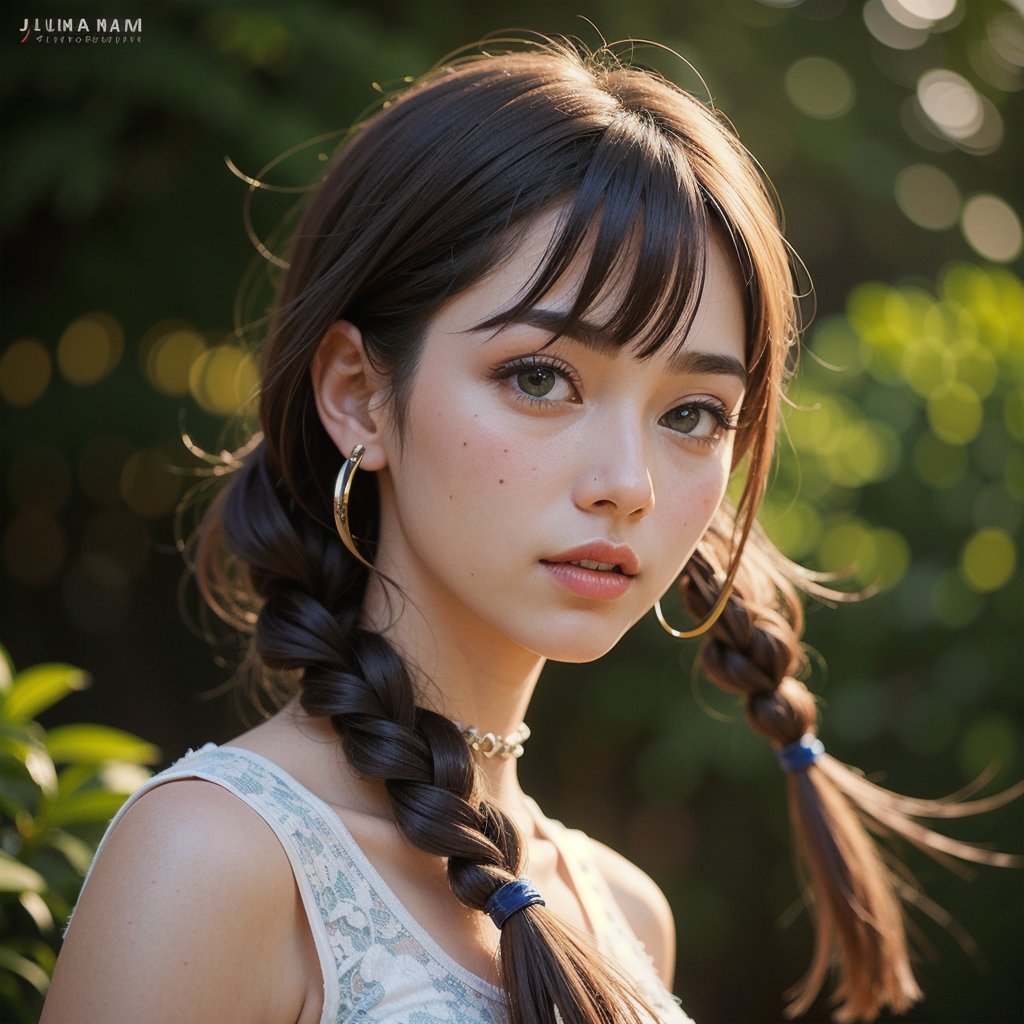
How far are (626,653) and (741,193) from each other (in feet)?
6.86

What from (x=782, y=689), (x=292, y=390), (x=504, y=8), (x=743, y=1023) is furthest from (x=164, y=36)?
(x=743, y=1023)

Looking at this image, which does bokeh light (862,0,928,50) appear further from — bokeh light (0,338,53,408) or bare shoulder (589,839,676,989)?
bare shoulder (589,839,676,989)

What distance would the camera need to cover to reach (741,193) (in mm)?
1701

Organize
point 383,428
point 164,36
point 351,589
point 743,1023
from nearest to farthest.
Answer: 1. point 383,428
2. point 351,589
3. point 164,36
4. point 743,1023

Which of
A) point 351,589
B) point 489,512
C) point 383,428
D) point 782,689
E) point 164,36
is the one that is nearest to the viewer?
point 489,512

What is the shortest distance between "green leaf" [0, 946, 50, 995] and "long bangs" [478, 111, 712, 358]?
114cm

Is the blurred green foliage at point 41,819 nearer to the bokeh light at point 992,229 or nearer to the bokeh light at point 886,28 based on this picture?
the bokeh light at point 992,229

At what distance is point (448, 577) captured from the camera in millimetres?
1613

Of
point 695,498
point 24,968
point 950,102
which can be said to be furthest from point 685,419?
point 950,102

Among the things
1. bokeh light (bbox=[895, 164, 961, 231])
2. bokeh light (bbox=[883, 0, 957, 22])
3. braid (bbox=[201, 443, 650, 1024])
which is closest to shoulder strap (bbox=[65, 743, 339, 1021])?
braid (bbox=[201, 443, 650, 1024])

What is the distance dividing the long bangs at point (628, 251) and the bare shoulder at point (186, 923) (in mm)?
698

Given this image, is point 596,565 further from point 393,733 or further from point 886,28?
point 886,28

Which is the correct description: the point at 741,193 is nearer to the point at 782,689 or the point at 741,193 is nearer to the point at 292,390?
the point at 292,390

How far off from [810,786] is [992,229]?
9.67 ft
